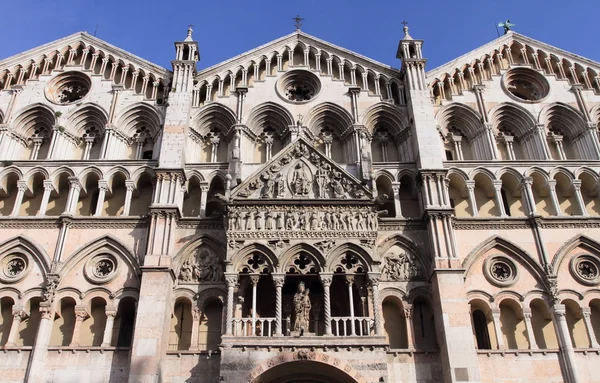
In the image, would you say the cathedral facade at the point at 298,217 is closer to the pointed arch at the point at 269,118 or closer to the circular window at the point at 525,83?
the pointed arch at the point at 269,118


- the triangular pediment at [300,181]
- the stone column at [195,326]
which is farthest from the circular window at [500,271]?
the stone column at [195,326]

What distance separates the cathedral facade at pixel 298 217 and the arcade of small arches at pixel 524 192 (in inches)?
3.2

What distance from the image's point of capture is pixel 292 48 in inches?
1022

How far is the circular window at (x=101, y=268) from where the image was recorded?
20.0 meters

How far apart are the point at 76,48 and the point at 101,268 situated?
424 inches

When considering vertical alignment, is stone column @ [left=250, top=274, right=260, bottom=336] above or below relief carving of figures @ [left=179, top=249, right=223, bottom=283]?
below

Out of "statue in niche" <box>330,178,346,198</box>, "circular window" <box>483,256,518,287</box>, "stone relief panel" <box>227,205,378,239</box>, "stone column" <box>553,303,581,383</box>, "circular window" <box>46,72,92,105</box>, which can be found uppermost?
"circular window" <box>46,72,92,105</box>

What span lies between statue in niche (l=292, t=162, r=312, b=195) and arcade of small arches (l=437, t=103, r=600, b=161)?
6358 millimetres

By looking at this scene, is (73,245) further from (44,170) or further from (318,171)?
(318,171)

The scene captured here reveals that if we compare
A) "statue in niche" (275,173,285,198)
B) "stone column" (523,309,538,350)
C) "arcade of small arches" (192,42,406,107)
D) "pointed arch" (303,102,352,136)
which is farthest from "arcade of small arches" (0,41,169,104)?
"stone column" (523,309,538,350)

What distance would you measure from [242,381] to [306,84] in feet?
43.2

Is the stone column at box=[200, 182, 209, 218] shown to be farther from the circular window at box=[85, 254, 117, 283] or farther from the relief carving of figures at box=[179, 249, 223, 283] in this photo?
the circular window at box=[85, 254, 117, 283]

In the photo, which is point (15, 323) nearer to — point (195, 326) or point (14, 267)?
point (14, 267)

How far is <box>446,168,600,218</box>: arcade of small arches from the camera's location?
21906 mm
